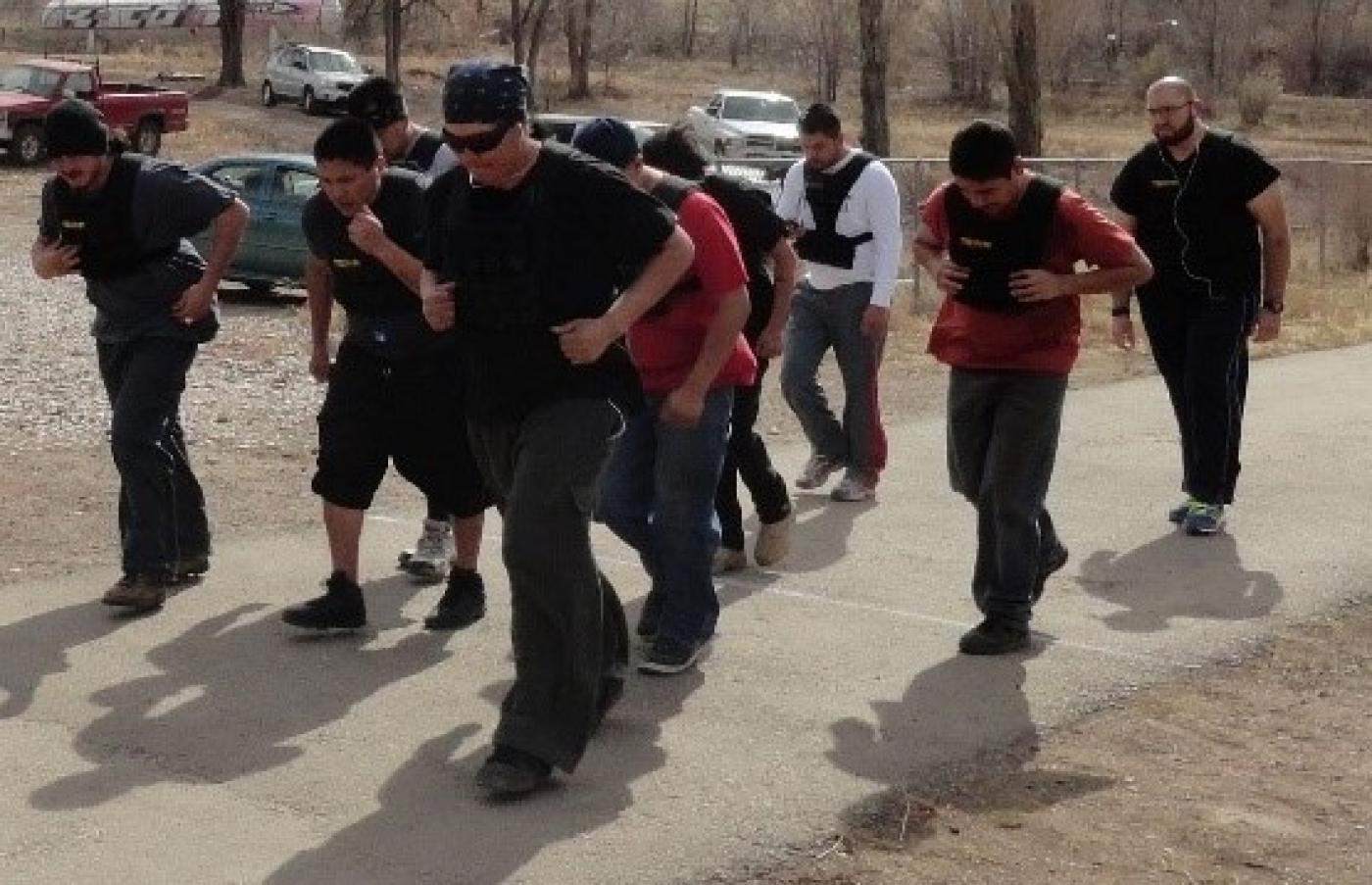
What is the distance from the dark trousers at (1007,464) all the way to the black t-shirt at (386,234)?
1807 millimetres

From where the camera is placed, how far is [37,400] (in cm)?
1309

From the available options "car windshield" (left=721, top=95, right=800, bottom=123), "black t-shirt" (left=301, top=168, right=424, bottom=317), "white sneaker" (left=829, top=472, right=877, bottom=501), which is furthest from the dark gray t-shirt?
"car windshield" (left=721, top=95, right=800, bottom=123)

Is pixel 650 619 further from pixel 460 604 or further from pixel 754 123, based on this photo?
pixel 754 123

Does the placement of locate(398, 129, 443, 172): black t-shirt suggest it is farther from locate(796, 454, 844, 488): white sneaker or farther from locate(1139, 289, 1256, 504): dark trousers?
locate(1139, 289, 1256, 504): dark trousers

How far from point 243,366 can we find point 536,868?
9600mm

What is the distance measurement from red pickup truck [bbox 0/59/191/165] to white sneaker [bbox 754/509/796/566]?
28.0 m

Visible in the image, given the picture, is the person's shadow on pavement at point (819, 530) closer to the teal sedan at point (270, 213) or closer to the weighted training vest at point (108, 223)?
the weighted training vest at point (108, 223)

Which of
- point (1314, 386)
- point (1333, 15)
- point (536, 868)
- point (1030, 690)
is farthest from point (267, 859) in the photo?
point (1333, 15)

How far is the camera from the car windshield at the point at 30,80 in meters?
36.9

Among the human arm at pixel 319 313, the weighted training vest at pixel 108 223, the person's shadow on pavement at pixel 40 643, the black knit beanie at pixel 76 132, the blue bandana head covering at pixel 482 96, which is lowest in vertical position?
the person's shadow on pavement at pixel 40 643

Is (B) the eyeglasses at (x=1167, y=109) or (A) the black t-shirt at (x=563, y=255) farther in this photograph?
(B) the eyeglasses at (x=1167, y=109)

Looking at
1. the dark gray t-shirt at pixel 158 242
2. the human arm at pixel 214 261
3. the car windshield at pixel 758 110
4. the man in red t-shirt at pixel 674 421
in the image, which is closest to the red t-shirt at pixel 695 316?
the man in red t-shirt at pixel 674 421

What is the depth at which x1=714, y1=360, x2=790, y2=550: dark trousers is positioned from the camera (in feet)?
29.0

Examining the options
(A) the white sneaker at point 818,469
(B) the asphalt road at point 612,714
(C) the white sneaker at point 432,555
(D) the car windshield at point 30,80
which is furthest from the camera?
(D) the car windshield at point 30,80
